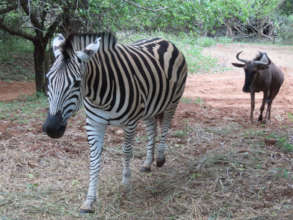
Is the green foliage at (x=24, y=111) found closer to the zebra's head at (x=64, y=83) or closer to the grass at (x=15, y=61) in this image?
the zebra's head at (x=64, y=83)

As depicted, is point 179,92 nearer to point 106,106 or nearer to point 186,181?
point 186,181

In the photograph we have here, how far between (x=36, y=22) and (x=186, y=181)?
6.47m

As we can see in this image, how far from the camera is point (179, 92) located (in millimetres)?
5312

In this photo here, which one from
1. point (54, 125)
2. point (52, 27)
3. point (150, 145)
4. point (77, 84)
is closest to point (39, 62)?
point (52, 27)

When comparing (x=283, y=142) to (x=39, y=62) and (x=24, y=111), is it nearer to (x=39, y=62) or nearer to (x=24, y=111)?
(x=24, y=111)

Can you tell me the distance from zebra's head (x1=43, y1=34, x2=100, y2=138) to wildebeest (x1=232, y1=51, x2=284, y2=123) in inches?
221

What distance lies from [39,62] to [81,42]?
747 cm

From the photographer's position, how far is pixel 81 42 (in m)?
3.33

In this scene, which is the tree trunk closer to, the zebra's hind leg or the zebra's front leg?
the zebra's hind leg

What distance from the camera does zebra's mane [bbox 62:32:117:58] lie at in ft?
10.1

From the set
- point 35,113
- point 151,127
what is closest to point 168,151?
point 151,127

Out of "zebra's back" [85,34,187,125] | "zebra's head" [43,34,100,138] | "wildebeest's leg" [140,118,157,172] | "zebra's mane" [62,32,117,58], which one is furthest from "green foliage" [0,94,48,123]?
"zebra's head" [43,34,100,138]

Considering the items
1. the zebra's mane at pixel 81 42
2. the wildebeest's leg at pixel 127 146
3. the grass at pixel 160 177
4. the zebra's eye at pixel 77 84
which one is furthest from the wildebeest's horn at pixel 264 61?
the zebra's eye at pixel 77 84

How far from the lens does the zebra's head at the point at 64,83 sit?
2984mm
